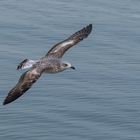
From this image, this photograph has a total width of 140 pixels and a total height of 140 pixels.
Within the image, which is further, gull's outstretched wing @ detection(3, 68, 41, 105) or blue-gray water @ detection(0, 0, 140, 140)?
blue-gray water @ detection(0, 0, 140, 140)

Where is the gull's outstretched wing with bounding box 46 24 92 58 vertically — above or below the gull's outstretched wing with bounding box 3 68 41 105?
above

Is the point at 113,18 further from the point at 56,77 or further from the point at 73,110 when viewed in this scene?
the point at 73,110

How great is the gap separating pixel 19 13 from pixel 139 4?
10.4 metres

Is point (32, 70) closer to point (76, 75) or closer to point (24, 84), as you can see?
point (24, 84)

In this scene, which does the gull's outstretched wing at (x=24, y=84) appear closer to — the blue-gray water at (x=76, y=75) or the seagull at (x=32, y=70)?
the seagull at (x=32, y=70)

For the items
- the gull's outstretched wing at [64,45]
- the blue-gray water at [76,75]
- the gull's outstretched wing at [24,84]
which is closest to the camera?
the gull's outstretched wing at [24,84]

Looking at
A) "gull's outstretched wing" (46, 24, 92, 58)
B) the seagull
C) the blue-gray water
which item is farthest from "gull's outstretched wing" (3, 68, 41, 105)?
the blue-gray water

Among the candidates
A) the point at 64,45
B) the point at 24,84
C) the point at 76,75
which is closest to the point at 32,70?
the point at 24,84

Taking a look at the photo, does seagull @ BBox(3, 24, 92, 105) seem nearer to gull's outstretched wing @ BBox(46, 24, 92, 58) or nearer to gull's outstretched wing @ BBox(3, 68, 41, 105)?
gull's outstretched wing @ BBox(3, 68, 41, 105)

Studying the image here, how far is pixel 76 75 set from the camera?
46312 mm

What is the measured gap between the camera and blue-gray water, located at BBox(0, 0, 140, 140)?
39438mm

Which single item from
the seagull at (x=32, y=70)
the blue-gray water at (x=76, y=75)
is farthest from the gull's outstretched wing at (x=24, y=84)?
the blue-gray water at (x=76, y=75)

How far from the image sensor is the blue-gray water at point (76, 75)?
3944 centimetres

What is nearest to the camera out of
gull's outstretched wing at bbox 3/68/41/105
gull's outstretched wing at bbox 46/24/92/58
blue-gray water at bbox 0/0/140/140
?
gull's outstretched wing at bbox 3/68/41/105
